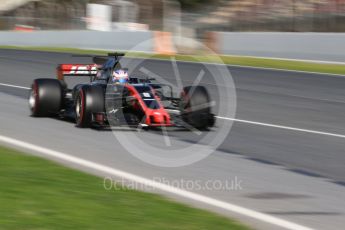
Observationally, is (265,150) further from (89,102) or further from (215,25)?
(215,25)

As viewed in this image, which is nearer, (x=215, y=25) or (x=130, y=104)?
(x=130, y=104)

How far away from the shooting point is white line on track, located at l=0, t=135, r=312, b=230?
19.4 feet

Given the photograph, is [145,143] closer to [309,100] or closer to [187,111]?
[187,111]

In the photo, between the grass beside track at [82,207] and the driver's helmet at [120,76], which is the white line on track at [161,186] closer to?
the grass beside track at [82,207]

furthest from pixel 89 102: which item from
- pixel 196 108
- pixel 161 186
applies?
pixel 161 186

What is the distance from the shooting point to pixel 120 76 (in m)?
10.6

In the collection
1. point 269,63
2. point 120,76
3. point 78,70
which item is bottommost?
point 269,63

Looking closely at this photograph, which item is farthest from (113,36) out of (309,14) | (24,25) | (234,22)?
(24,25)

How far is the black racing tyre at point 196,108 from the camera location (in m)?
10.5

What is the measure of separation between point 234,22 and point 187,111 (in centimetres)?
2041

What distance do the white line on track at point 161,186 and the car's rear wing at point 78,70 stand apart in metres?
2.77

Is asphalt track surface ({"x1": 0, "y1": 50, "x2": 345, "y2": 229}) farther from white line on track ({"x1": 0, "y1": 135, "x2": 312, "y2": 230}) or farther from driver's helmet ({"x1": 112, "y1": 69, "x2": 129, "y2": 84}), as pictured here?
driver's helmet ({"x1": 112, "y1": 69, "x2": 129, "y2": 84})

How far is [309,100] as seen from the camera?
1600 cm

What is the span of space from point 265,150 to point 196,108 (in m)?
1.46
